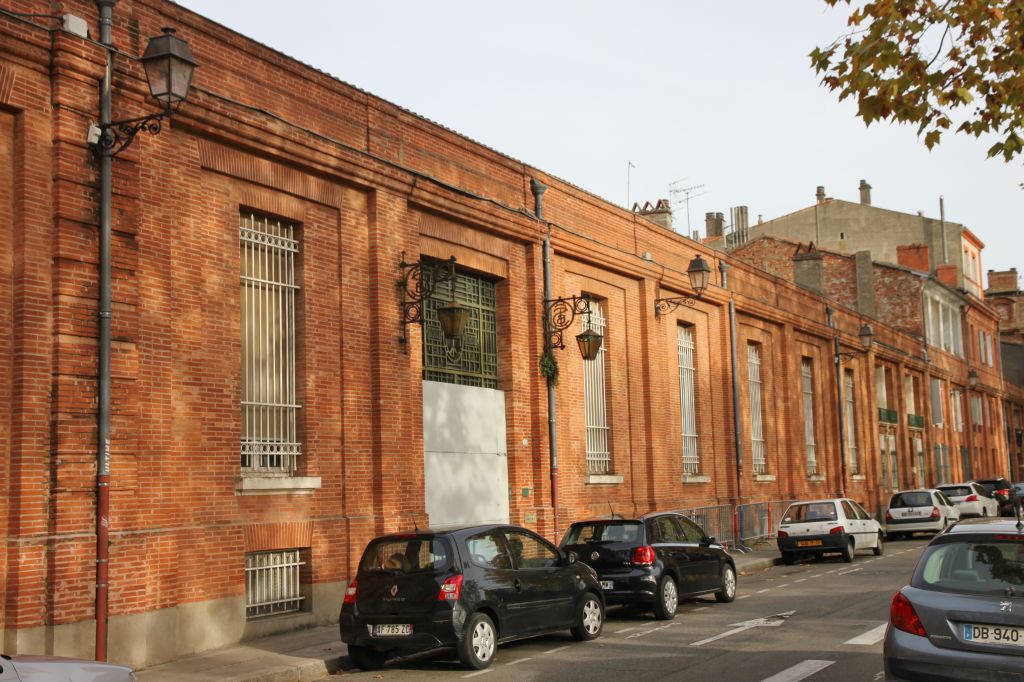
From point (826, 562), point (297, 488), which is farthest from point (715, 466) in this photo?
point (297, 488)

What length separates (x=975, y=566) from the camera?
802 centimetres

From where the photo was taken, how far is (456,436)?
17.8 metres

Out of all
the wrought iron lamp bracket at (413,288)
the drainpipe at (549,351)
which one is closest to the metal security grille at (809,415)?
the drainpipe at (549,351)

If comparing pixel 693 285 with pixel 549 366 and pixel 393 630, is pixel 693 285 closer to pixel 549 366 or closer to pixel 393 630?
pixel 549 366

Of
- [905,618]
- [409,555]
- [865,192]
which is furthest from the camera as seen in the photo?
[865,192]

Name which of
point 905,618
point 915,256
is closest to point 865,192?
point 915,256

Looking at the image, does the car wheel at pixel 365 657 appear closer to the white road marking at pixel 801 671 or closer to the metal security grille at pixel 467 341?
the white road marking at pixel 801 671

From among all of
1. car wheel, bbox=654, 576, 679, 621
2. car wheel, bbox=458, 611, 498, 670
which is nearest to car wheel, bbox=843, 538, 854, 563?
car wheel, bbox=654, 576, 679, 621

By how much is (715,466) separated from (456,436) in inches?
424

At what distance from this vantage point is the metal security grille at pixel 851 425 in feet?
125

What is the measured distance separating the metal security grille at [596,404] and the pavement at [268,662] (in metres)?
8.77

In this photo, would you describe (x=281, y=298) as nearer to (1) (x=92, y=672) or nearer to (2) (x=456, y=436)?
(2) (x=456, y=436)

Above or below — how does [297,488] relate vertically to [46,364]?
below

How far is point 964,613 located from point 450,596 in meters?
5.08
